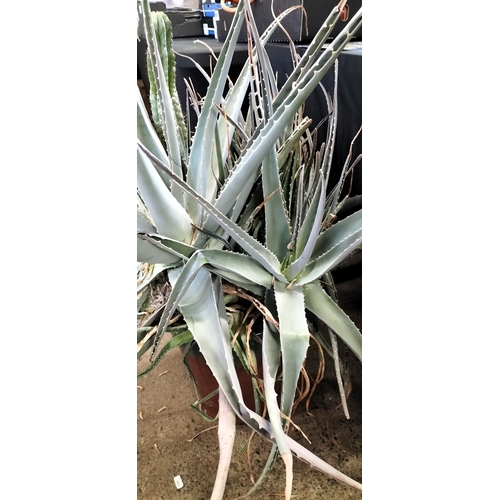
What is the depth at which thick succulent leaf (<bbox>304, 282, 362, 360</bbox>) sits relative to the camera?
429 millimetres

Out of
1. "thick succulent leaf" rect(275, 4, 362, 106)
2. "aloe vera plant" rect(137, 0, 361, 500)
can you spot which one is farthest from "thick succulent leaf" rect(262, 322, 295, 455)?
"thick succulent leaf" rect(275, 4, 362, 106)

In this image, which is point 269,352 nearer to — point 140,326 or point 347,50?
point 140,326

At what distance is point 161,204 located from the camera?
0.39m

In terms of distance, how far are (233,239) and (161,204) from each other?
0.29ft

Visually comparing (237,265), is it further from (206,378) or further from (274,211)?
(206,378)

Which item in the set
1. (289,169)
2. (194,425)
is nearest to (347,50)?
(289,169)

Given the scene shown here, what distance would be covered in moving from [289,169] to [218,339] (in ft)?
0.75

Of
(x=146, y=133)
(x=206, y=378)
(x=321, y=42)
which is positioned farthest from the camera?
(x=206, y=378)

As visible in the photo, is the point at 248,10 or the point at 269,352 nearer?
the point at 248,10

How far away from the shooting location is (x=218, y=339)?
1.39 ft

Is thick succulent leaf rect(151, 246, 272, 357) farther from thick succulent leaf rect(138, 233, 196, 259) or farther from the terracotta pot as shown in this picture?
the terracotta pot

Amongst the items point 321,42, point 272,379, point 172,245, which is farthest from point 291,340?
point 321,42

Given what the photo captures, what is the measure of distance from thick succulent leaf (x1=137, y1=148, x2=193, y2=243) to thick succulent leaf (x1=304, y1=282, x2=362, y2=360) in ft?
0.47

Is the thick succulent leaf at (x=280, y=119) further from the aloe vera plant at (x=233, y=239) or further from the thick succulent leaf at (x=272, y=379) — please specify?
the thick succulent leaf at (x=272, y=379)
